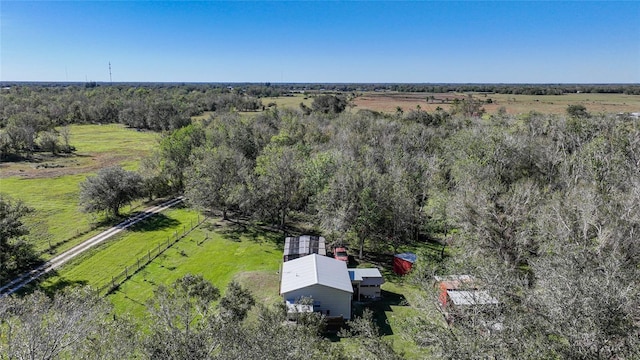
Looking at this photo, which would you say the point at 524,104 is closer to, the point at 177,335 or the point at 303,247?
the point at 303,247

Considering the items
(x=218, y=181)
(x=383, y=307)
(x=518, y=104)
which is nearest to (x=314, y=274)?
(x=383, y=307)

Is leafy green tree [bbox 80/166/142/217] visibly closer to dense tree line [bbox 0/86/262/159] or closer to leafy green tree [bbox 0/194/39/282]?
leafy green tree [bbox 0/194/39/282]

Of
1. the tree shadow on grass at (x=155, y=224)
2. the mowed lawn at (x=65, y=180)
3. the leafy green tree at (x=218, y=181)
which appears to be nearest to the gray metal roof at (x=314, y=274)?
the leafy green tree at (x=218, y=181)

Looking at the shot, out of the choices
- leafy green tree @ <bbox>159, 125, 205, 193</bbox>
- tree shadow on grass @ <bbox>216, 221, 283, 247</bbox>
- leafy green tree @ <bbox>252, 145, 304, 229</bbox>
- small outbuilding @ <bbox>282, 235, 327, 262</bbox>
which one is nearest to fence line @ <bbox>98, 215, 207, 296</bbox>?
tree shadow on grass @ <bbox>216, 221, 283, 247</bbox>

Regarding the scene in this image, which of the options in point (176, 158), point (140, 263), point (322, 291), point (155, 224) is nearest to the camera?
point (322, 291)

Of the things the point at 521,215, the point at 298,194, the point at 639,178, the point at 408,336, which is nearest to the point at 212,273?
the point at 298,194

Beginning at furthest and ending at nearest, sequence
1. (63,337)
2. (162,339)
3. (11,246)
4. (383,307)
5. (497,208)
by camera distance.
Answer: (11,246) → (497,208) → (383,307) → (63,337) → (162,339)

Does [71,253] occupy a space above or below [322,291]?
below

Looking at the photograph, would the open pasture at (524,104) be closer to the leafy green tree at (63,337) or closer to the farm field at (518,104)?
the farm field at (518,104)
